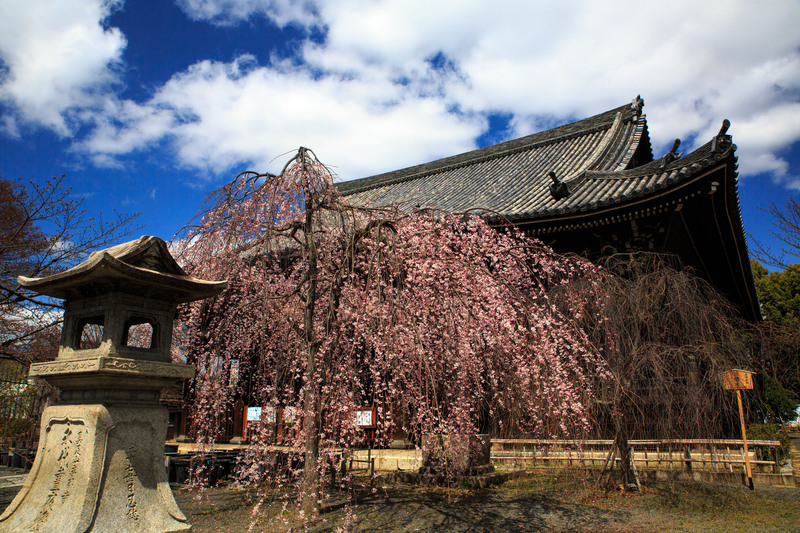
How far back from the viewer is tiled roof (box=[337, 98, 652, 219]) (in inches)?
440

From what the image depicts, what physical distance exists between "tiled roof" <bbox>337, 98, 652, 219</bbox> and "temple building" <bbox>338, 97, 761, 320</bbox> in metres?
0.04

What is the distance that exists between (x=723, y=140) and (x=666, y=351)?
4116 millimetres

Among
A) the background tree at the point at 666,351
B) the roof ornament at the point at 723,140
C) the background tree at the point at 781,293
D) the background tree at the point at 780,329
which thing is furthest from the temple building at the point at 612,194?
the background tree at the point at 781,293

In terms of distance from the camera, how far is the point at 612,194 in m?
9.80

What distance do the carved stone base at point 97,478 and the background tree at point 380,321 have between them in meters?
1.42

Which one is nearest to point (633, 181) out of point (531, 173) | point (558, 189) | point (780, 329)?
point (558, 189)

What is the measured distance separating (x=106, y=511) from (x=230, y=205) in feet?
14.1

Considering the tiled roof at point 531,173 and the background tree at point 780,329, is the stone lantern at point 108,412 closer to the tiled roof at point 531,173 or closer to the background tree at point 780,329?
the tiled roof at point 531,173

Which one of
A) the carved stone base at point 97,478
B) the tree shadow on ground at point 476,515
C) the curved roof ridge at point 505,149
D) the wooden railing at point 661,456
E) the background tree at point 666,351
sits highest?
the curved roof ridge at point 505,149

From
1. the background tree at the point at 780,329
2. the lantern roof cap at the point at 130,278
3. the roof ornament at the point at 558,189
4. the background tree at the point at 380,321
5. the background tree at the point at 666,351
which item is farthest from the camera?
the roof ornament at the point at 558,189

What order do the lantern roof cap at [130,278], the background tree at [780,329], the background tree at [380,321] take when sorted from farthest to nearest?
1. the background tree at [780,329]
2. the background tree at [380,321]
3. the lantern roof cap at [130,278]

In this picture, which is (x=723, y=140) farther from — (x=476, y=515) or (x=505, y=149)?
(x=505, y=149)

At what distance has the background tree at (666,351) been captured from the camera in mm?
6801

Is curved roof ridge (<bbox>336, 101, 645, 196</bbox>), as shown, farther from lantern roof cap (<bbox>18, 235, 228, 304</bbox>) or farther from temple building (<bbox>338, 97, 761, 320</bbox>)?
lantern roof cap (<bbox>18, 235, 228, 304</bbox>)
